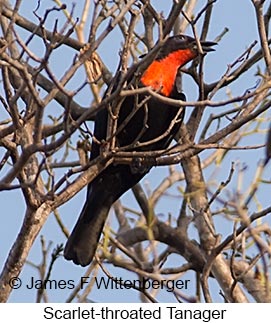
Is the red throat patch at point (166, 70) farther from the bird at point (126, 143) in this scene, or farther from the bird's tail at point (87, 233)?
the bird's tail at point (87, 233)

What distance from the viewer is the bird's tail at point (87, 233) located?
4594 millimetres

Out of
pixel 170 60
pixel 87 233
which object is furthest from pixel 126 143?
pixel 170 60

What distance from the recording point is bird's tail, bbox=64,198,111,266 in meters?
4.59

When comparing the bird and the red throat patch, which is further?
the red throat patch

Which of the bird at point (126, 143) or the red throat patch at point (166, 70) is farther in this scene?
the red throat patch at point (166, 70)

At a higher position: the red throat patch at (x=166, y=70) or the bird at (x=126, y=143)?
the red throat patch at (x=166, y=70)

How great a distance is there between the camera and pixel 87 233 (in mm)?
4723

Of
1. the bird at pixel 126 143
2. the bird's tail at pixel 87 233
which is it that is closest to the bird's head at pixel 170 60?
the bird at pixel 126 143

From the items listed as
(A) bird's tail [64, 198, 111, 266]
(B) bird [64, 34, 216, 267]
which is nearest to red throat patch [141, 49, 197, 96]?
(B) bird [64, 34, 216, 267]

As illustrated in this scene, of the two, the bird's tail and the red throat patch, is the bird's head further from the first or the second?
the bird's tail

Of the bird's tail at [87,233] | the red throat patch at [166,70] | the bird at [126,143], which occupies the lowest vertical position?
the bird's tail at [87,233]

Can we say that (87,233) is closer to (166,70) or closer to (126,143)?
(126,143)

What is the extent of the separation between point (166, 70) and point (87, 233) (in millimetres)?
1021

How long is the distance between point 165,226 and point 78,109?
83cm
